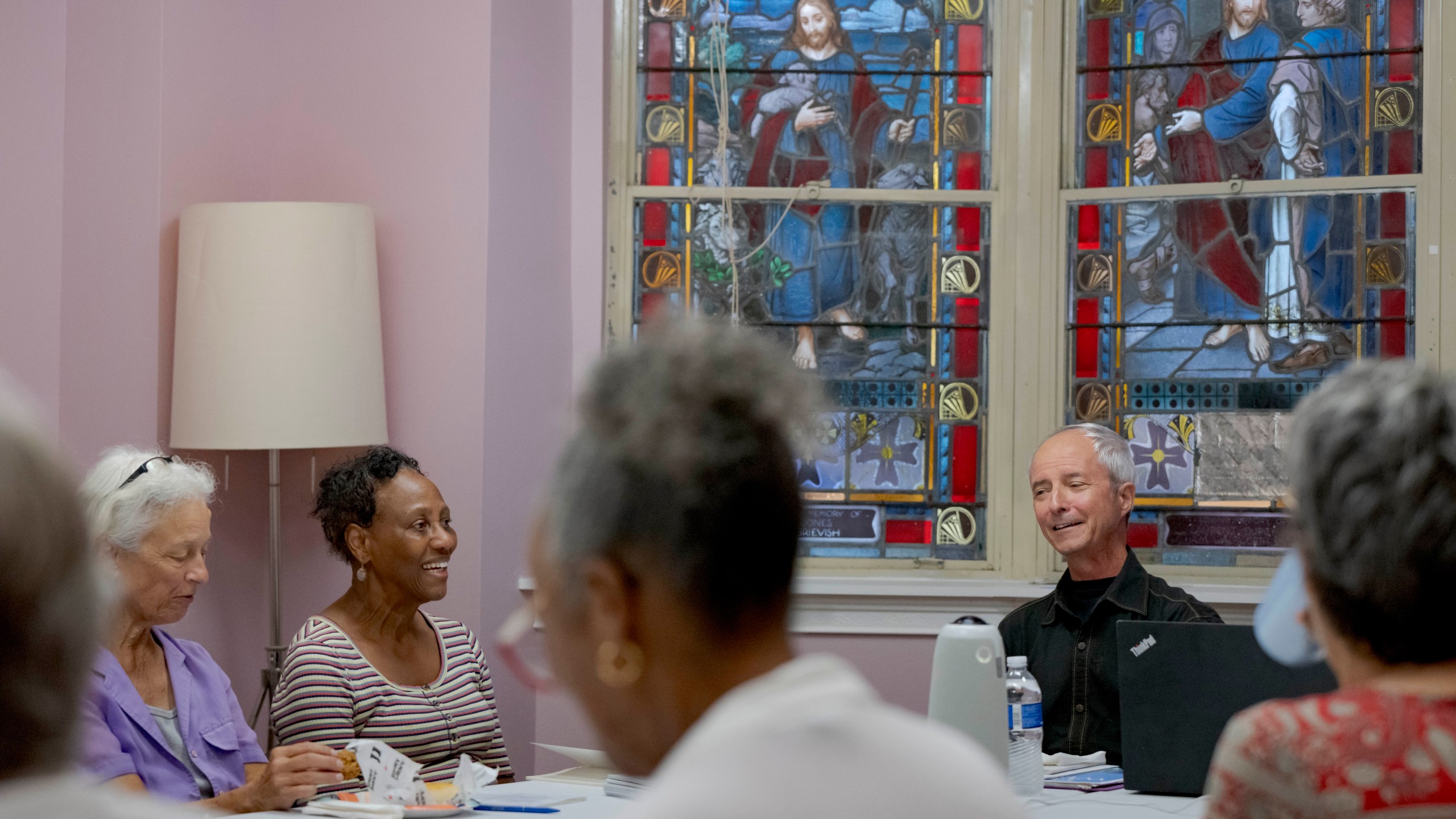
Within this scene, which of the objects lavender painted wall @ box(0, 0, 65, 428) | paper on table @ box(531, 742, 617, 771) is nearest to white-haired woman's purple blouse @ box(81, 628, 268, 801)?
paper on table @ box(531, 742, 617, 771)

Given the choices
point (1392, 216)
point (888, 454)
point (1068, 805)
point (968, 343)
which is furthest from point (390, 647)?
point (1392, 216)

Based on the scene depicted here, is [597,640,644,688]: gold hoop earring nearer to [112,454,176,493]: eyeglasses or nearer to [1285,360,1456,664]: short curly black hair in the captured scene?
[1285,360,1456,664]: short curly black hair

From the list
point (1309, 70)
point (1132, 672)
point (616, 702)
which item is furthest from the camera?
point (1309, 70)

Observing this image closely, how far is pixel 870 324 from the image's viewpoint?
3816 millimetres

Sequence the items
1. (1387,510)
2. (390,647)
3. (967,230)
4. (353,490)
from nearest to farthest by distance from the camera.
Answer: (1387,510) → (390,647) → (353,490) → (967,230)

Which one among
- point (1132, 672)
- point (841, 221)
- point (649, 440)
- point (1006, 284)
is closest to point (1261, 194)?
point (1006, 284)

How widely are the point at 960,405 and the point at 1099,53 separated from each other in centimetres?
100

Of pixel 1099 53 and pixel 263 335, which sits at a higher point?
pixel 1099 53

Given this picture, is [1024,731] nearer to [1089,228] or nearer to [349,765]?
[349,765]

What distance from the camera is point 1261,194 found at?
367 cm

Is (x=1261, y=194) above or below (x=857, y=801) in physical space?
above

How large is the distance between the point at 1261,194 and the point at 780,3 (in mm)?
1358

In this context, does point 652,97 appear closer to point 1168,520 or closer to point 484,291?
point 484,291

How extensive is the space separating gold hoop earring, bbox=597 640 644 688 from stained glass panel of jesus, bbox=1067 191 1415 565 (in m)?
2.97
